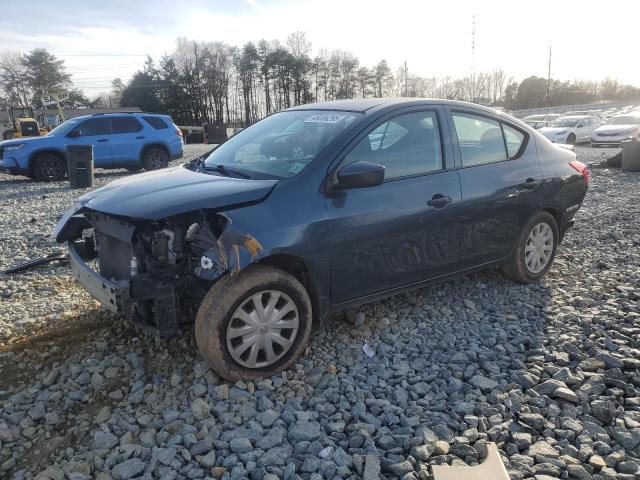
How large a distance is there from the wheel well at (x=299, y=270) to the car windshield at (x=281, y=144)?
1.94 feet

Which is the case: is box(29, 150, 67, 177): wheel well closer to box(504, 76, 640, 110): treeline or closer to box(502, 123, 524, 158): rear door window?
box(502, 123, 524, 158): rear door window

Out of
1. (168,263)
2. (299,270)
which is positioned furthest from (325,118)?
(168,263)

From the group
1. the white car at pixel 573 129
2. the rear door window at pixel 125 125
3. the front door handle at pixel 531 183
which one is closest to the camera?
the front door handle at pixel 531 183

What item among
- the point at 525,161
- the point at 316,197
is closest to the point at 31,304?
the point at 316,197

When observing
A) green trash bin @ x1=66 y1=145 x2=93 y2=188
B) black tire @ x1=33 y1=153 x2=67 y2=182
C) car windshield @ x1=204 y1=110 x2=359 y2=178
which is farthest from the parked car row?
car windshield @ x1=204 y1=110 x2=359 y2=178

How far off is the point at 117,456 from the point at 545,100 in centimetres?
7401

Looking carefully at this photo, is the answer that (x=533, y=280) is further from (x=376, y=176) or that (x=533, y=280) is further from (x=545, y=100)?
(x=545, y=100)

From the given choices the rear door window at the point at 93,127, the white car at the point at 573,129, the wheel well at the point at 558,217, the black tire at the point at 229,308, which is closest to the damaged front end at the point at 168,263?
the black tire at the point at 229,308

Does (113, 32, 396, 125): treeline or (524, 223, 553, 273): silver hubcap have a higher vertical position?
(113, 32, 396, 125): treeline

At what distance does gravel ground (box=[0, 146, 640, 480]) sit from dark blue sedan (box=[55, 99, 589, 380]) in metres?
0.38

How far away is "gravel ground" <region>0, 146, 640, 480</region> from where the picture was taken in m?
2.69

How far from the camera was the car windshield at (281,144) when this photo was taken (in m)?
A: 3.77

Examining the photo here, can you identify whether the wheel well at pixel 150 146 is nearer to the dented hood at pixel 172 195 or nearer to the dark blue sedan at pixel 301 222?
the dark blue sedan at pixel 301 222

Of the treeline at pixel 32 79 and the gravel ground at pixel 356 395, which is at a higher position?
the treeline at pixel 32 79
